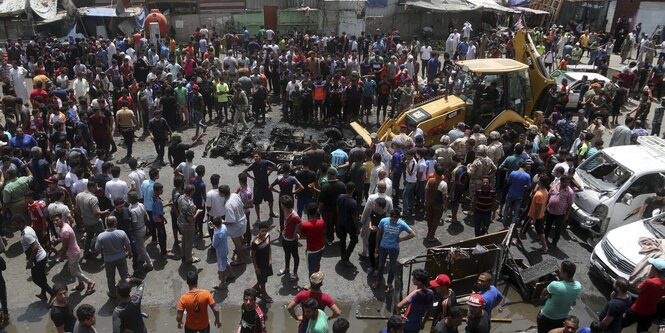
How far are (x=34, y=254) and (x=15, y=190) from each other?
2485mm

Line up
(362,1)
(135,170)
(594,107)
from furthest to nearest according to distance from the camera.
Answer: (362,1)
(594,107)
(135,170)

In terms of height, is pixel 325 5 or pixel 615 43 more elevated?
pixel 325 5

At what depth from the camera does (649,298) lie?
6.82m

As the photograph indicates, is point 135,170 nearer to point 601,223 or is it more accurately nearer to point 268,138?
point 268,138

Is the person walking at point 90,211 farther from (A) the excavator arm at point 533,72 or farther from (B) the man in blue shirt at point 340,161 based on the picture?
Answer: (A) the excavator arm at point 533,72

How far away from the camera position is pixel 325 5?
29422 millimetres

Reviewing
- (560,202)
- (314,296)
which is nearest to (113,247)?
(314,296)

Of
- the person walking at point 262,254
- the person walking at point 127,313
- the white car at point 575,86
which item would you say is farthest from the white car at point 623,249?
the white car at point 575,86

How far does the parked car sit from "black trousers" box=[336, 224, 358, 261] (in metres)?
4.80

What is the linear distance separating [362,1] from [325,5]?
7.85ft

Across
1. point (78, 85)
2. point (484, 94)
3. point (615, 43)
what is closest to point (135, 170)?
point (78, 85)

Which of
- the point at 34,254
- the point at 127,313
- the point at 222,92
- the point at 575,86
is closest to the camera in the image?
the point at 127,313

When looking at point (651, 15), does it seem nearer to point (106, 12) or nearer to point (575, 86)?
point (575, 86)

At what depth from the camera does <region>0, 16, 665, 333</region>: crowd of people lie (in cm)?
643
